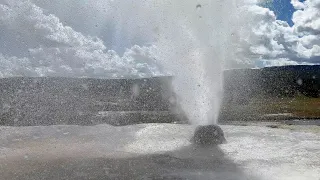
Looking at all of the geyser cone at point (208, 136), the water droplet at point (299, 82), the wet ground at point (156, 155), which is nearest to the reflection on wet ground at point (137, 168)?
the wet ground at point (156, 155)

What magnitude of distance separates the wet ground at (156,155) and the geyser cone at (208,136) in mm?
434

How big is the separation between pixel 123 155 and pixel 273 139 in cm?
756

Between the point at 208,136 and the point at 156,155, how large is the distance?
3414 mm

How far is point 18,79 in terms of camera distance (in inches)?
5418

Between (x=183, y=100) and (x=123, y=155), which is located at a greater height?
(x=183, y=100)

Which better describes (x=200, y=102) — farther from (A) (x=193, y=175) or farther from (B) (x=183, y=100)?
(A) (x=193, y=175)

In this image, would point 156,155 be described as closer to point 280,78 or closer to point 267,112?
point 267,112

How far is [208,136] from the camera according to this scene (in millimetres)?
16594

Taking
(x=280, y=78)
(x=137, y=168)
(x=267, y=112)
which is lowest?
(x=137, y=168)

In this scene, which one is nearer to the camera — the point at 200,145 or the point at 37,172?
the point at 37,172

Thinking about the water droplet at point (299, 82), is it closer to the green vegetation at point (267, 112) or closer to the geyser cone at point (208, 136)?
the green vegetation at point (267, 112)

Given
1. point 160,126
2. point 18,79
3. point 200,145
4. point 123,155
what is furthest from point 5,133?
point 18,79

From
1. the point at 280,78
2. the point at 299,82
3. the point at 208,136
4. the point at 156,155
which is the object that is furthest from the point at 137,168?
the point at 280,78

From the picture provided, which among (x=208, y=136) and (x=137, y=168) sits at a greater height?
(x=208, y=136)
